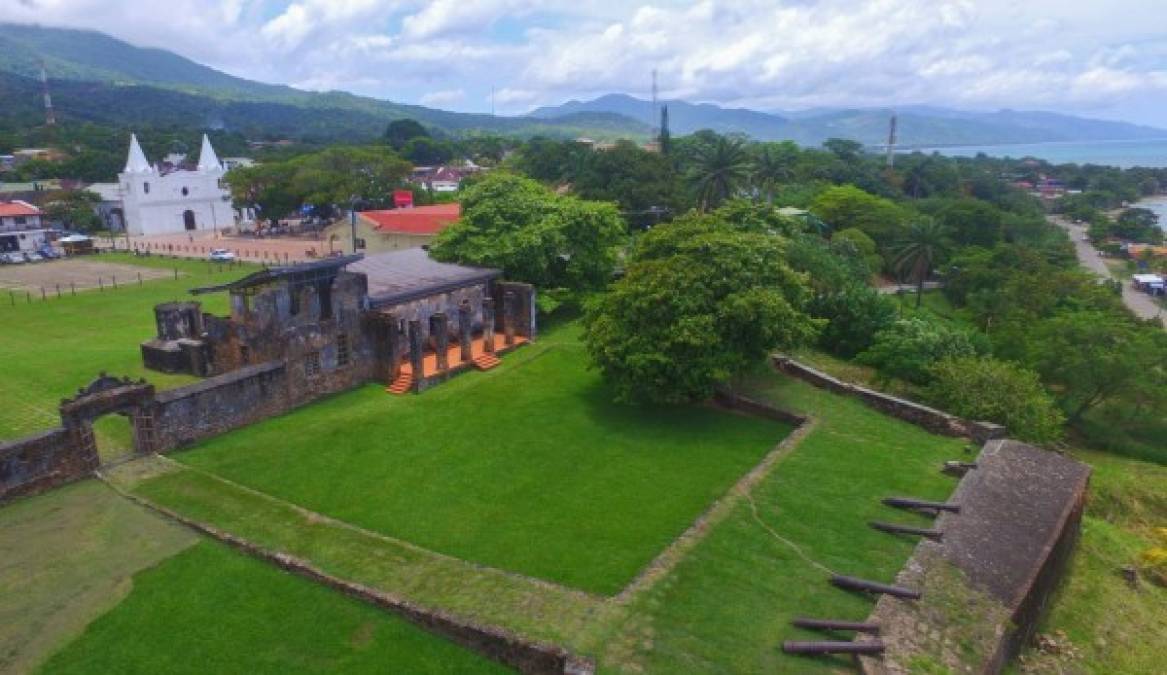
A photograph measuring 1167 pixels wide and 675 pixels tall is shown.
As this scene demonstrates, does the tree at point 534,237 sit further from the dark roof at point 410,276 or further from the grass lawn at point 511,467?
the grass lawn at point 511,467

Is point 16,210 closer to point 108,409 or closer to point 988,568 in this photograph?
point 108,409

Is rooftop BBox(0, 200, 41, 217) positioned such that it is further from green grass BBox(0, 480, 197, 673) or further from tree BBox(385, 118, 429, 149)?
tree BBox(385, 118, 429, 149)

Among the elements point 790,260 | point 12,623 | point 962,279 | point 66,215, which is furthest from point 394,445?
point 66,215

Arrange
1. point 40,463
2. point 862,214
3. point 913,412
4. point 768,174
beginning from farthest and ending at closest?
point 768,174
point 862,214
point 913,412
point 40,463

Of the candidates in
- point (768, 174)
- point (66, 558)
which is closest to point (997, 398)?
point (66, 558)

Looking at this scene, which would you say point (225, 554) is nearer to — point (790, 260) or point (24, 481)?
point (24, 481)

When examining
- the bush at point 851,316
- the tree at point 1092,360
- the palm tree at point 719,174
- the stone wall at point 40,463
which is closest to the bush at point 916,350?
the bush at point 851,316

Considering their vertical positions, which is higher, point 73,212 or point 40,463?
point 73,212
